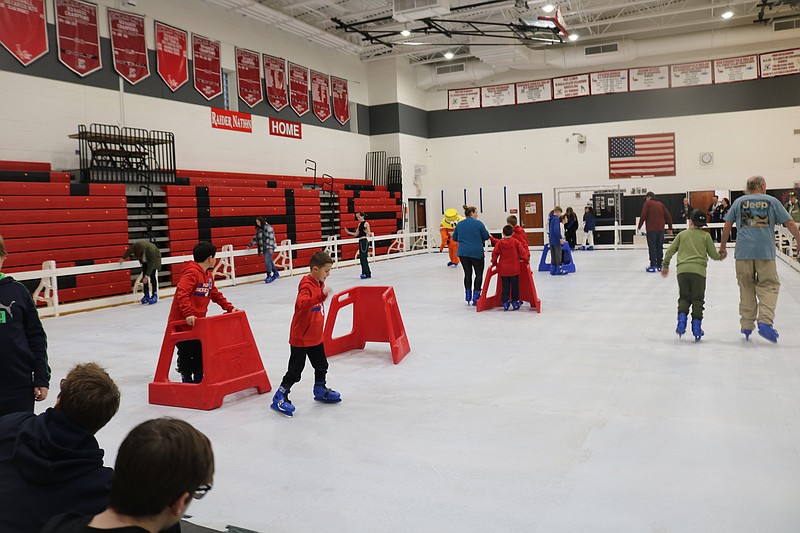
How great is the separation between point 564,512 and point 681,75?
22.8 meters

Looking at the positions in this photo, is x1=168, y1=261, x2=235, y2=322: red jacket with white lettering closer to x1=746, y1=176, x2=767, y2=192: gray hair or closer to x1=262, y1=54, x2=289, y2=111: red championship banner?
x1=746, y1=176, x2=767, y2=192: gray hair

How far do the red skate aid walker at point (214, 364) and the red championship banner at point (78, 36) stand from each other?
10640mm

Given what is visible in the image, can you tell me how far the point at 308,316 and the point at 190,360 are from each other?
4.42 ft

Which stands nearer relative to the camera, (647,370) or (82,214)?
(647,370)

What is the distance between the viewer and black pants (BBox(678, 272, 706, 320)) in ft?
22.8

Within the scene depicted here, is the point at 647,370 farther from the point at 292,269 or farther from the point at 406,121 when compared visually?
the point at 406,121

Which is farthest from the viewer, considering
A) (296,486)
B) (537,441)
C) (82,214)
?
(82,214)

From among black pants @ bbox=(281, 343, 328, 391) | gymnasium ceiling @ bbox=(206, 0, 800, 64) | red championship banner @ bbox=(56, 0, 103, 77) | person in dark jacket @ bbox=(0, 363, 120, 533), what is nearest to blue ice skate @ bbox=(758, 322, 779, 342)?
black pants @ bbox=(281, 343, 328, 391)

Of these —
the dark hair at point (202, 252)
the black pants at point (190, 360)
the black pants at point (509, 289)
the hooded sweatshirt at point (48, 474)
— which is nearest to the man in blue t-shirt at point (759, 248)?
the black pants at point (509, 289)

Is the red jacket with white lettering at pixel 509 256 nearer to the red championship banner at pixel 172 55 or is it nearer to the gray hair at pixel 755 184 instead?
the gray hair at pixel 755 184

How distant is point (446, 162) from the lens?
2648 centimetres

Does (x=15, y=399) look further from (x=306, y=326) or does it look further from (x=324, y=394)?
(x=324, y=394)

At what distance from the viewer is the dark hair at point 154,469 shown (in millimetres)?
1380

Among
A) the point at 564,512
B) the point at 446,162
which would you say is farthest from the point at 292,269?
the point at 564,512
